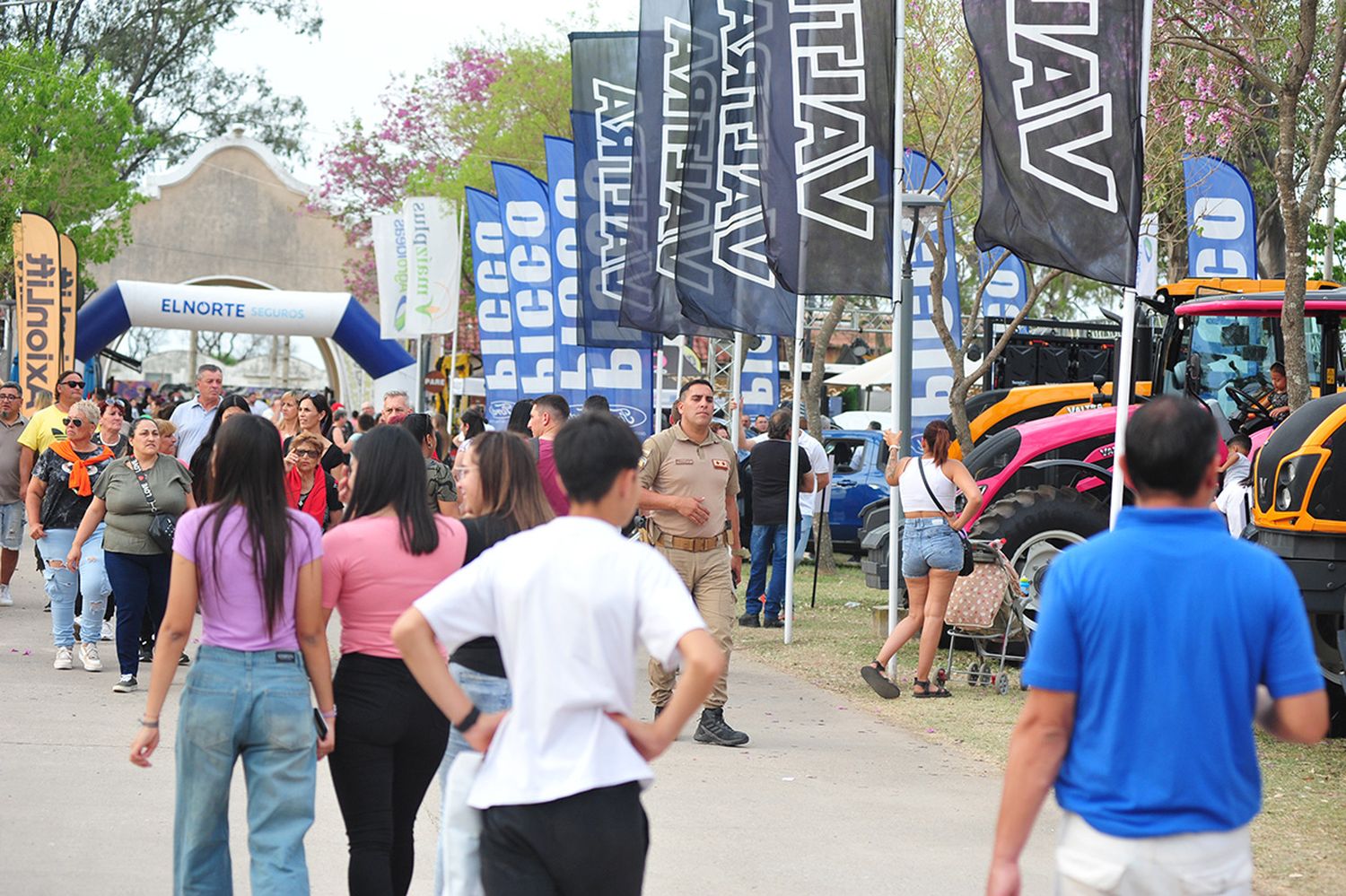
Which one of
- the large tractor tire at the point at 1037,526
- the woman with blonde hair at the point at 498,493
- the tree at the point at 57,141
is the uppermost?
the tree at the point at 57,141

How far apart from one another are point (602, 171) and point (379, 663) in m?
13.1

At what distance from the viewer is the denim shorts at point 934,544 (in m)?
11.0

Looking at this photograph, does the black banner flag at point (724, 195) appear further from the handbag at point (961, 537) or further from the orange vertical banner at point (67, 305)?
the orange vertical banner at point (67, 305)

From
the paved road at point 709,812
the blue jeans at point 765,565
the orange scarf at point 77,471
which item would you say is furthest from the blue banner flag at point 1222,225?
the orange scarf at point 77,471

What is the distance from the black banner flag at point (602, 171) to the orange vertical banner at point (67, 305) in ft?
30.3

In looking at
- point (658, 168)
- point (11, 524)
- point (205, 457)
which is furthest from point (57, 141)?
point (205, 457)

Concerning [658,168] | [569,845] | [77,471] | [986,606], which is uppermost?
[658,168]

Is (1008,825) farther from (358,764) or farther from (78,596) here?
(78,596)

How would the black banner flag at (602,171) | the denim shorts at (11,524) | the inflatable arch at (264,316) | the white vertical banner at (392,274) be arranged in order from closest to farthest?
the denim shorts at (11,524) → the black banner flag at (602,171) → the white vertical banner at (392,274) → the inflatable arch at (264,316)

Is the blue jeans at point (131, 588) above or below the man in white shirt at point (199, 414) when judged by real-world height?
below

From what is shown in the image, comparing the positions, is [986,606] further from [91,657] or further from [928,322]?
[928,322]

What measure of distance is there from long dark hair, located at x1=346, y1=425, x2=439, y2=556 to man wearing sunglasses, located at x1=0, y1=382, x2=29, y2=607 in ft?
31.6

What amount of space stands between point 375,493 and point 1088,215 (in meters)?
5.42

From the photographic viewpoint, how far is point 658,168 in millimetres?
15867
